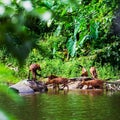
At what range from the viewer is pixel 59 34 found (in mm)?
14477

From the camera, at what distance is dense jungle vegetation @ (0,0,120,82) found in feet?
3.84

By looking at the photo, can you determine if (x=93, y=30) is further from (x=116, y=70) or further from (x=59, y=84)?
(x=116, y=70)

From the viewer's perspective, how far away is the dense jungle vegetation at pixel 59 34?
1169 millimetres

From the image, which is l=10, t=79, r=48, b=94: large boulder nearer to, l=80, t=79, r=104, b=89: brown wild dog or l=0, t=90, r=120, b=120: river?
l=80, t=79, r=104, b=89: brown wild dog

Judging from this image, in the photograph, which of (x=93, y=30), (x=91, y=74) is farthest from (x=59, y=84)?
(x=93, y=30)

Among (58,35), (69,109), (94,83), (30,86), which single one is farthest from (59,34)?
(69,109)

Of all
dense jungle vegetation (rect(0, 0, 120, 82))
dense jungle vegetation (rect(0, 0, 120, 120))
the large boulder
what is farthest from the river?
the large boulder

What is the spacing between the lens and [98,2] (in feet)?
29.6

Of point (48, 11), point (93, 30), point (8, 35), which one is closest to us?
point (8, 35)

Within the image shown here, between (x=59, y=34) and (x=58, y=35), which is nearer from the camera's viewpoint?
(x=58, y=35)

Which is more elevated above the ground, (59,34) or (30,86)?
(59,34)

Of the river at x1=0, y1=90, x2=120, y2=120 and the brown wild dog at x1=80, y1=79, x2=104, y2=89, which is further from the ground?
the brown wild dog at x1=80, y1=79, x2=104, y2=89

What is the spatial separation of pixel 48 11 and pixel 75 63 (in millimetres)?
19479

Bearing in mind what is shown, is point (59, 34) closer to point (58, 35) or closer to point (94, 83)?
point (58, 35)
